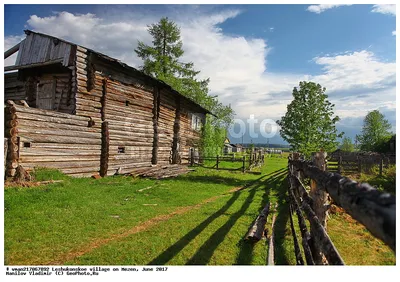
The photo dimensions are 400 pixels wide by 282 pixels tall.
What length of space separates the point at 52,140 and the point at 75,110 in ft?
7.21

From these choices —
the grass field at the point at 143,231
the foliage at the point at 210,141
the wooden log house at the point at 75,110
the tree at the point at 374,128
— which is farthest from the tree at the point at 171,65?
the tree at the point at 374,128

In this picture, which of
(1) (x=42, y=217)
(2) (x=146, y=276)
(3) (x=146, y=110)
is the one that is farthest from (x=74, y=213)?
(3) (x=146, y=110)

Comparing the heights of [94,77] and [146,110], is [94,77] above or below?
above

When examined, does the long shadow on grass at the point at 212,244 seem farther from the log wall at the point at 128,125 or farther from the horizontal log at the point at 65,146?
the log wall at the point at 128,125

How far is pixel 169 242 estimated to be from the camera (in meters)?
5.90

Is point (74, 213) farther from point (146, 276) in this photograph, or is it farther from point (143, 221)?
point (146, 276)

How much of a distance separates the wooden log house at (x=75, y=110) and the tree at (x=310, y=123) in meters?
10.6

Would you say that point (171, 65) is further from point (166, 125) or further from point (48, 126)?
point (48, 126)

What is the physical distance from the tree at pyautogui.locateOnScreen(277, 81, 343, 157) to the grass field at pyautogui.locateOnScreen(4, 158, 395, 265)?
10993mm

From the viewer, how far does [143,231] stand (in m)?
6.71

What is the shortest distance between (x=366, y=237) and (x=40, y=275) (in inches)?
277

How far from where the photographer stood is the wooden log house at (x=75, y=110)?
1193 centimetres

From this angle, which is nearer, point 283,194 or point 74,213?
point 74,213

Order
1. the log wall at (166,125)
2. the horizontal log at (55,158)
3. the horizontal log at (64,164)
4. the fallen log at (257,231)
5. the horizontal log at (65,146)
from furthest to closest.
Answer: the log wall at (166,125) → the horizontal log at (65,146) → the horizontal log at (64,164) → the horizontal log at (55,158) → the fallen log at (257,231)
